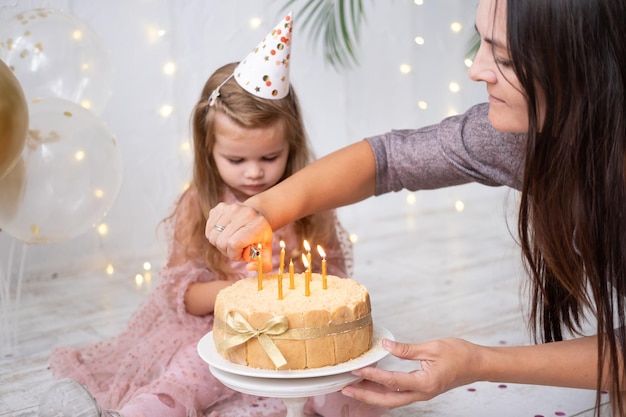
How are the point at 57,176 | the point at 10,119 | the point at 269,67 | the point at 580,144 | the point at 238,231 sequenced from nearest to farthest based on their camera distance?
the point at 580,144 → the point at 238,231 → the point at 10,119 → the point at 269,67 → the point at 57,176

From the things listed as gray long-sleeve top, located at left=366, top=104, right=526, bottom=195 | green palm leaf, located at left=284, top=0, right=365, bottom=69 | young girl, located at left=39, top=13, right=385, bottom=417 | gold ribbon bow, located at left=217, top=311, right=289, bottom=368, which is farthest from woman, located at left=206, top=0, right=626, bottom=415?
green palm leaf, located at left=284, top=0, right=365, bottom=69

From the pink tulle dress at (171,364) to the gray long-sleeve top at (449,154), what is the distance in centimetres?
40

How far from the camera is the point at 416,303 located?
8.42 ft

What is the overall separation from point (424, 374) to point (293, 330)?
0.73ft

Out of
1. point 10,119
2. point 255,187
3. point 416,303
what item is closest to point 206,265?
point 255,187

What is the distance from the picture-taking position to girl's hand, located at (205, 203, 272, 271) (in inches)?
57.5

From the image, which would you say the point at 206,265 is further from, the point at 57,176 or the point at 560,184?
the point at 560,184

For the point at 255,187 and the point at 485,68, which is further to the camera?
the point at 255,187

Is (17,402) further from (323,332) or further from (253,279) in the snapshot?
(323,332)

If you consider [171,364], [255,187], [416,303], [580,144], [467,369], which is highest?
[580,144]

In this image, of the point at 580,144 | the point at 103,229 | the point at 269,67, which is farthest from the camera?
the point at 103,229

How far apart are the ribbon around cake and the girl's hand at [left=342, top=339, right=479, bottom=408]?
8 cm

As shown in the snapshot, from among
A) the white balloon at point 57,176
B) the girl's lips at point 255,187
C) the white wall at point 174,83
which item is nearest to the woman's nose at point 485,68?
the girl's lips at point 255,187

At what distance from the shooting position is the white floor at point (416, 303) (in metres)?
1.84
